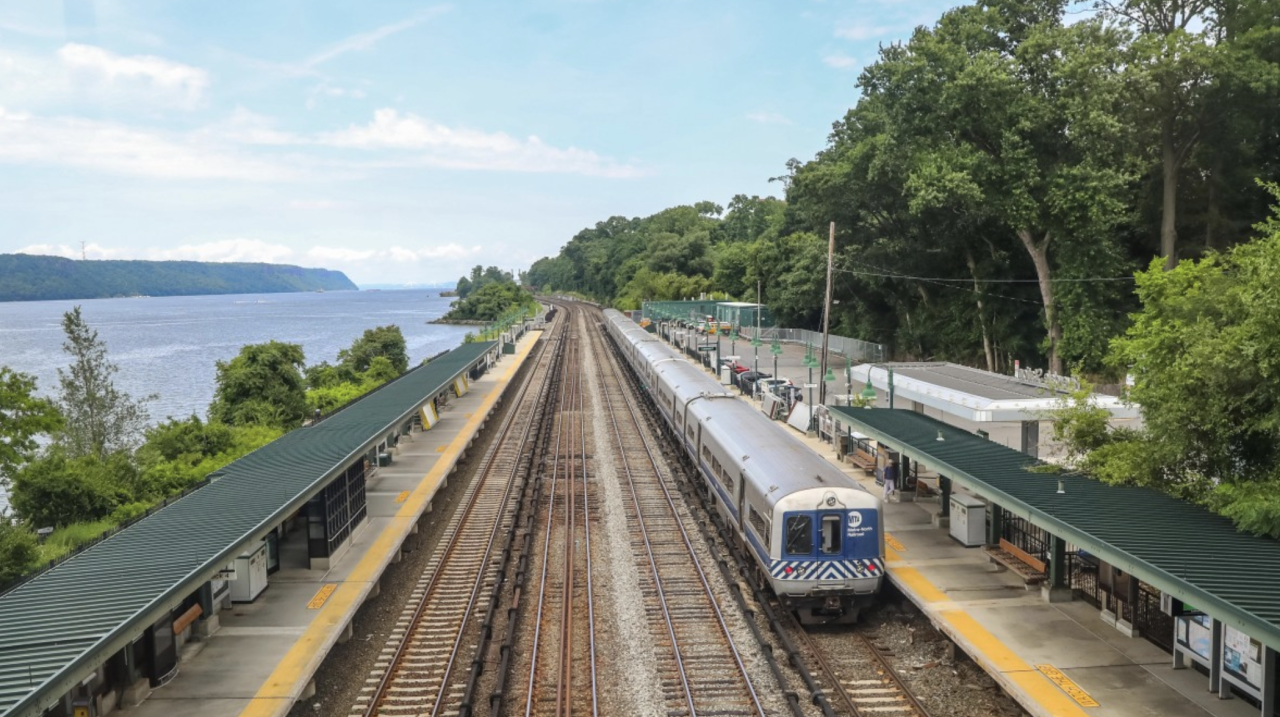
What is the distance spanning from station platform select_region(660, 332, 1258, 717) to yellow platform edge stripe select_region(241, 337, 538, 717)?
10.4 m

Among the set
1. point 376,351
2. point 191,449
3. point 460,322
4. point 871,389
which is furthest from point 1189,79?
point 460,322

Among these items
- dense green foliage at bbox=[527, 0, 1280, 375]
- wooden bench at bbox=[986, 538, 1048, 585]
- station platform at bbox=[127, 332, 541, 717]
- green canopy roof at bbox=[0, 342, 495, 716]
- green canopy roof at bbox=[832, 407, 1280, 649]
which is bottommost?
station platform at bbox=[127, 332, 541, 717]

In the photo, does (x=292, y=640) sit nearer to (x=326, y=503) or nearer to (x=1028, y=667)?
(x=326, y=503)

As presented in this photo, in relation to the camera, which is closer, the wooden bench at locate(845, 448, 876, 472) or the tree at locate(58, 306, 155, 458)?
the wooden bench at locate(845, 448, 876, 472)

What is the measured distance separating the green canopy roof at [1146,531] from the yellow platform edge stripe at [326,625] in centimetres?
1184

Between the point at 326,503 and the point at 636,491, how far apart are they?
36.0 ft

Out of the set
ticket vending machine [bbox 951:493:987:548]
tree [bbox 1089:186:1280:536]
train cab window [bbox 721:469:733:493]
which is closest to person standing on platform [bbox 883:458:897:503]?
ticket vending machine [bbox 951:493:987:548]

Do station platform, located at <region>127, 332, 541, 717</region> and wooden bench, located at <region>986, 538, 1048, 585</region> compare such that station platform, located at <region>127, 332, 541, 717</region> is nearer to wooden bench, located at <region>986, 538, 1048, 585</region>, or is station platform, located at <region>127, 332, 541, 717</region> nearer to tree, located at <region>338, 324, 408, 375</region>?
wooden bench, located at <region>986, 538, 1048, 585</region>

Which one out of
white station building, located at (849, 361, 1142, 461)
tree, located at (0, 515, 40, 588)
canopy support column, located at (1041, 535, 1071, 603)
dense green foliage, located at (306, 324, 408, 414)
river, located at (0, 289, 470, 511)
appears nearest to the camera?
canopy support column, located at (1041, 535, 1071, 603)

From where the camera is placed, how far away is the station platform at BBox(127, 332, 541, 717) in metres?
12.9

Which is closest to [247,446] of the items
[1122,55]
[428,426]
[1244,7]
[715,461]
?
[428,426]

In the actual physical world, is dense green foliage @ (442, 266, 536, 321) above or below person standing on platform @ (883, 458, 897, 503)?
above

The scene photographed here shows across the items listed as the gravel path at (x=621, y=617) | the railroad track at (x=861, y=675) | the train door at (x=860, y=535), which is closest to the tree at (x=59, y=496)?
the gravel path at (x=621, y=617)

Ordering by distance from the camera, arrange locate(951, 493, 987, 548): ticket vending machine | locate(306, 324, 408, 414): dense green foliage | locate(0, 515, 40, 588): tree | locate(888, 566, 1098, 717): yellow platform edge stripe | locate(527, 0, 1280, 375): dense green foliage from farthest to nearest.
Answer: locate(306, 324, 408, 414): dense green foliage
locate(527, 0, 1280, 375): dense green foliage
locate(951, 493, 987, 548): ticket vending machine
locate(0, 515, 40, 588): tree
locate(888, 566, 1098, 717): yellow platform edge stripe
